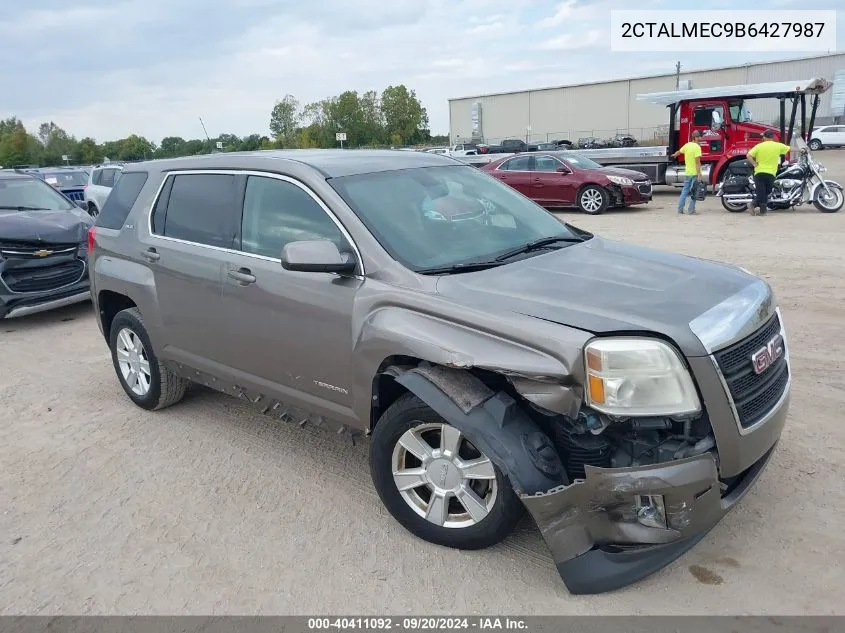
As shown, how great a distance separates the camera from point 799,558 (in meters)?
3.11

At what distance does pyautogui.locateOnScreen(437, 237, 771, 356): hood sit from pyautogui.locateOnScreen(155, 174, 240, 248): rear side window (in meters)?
1.69

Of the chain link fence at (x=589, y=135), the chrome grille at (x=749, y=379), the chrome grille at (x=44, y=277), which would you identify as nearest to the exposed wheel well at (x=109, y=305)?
the chrome grille at (x=44, y=277)

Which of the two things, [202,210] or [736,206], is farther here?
[736,206]

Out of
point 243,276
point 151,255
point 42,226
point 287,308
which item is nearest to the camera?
point 287,308

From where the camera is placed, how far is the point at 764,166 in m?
14.4

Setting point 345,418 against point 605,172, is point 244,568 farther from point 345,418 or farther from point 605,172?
point 605,172

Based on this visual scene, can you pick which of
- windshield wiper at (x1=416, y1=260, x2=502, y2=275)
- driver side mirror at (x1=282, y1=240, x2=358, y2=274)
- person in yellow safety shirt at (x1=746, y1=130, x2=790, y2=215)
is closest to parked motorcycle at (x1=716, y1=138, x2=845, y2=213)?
person in yellow safety shirt at (x1=746, y1=130, x2=790, y2=215)

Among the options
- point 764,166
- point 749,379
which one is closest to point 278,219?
point 749,379

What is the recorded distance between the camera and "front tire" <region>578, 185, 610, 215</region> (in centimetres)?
1661

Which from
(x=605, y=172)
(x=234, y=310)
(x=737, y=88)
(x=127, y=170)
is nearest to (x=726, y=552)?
(x=234, y=310)

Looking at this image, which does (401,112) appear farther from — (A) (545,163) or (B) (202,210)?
(B) (202,210)

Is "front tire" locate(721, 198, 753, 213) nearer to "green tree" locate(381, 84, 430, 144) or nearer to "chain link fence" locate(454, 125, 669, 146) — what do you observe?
"chain link fence" locate(454, 125, 669, 146)
